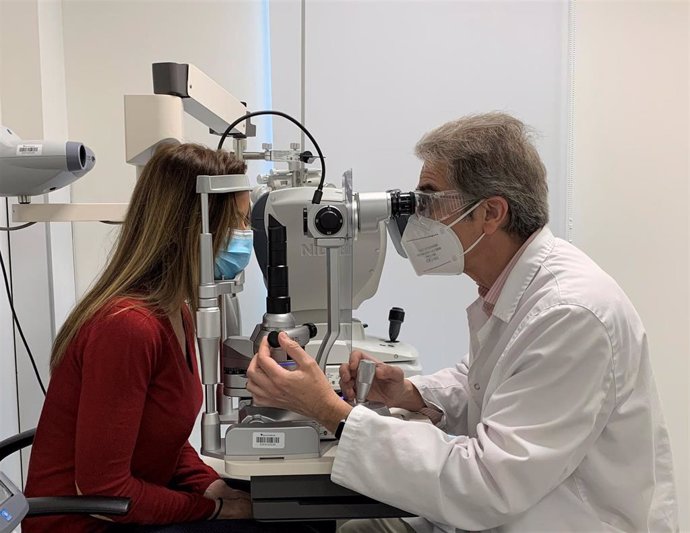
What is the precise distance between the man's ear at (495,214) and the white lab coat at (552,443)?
139mm

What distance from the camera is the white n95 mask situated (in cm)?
116

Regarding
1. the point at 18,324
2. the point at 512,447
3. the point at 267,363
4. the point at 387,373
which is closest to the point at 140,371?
the point at 267,363

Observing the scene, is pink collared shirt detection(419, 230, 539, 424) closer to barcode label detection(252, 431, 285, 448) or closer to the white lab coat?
the white lab coat

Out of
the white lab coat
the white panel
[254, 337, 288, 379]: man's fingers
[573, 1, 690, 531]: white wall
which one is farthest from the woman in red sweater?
[573, 1, 690, 531]: white wall

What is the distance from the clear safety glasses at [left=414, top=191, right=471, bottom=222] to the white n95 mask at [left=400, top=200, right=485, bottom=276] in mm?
10

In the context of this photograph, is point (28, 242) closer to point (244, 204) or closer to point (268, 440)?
point (244, 204)

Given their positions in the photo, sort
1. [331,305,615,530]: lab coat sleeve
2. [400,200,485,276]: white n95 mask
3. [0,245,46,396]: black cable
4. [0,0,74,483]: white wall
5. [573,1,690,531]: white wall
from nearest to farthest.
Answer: [331,305,615,530]: lab coat sleeve < [400,200,485,276]: white n95 mask < [0,245,46,396]: black cable < [0,0,74,483]: white wall < [573,1,690,531]: white wall

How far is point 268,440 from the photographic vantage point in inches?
37.7

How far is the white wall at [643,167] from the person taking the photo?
232 centimetres

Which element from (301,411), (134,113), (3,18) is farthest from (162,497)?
(3,18)

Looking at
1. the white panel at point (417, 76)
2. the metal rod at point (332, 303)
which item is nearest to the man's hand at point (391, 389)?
the metal rod at point (332, 303)

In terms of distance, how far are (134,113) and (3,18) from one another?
4.00ft

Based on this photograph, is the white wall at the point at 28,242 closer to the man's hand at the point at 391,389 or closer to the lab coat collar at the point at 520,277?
the man's hand at the point at 391,389

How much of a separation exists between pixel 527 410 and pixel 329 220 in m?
0.42
